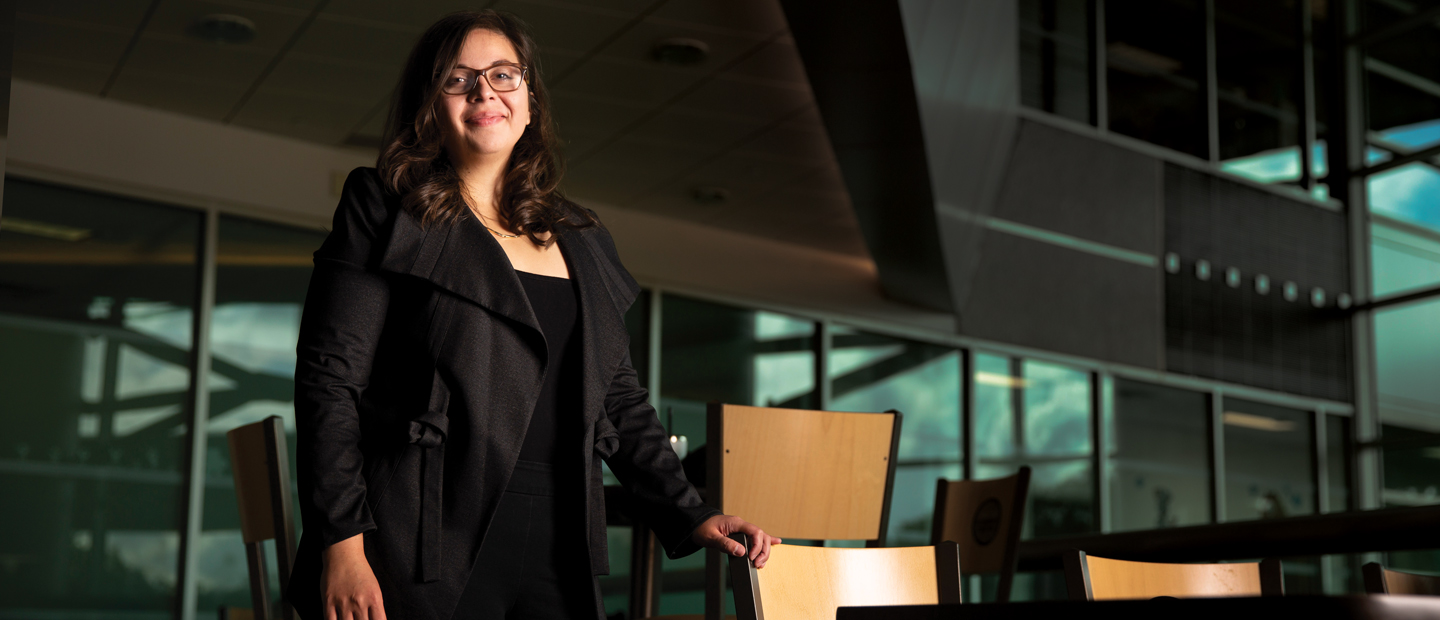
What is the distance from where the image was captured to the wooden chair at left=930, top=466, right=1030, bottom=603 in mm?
2607

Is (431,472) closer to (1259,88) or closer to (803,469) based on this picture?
(803,469)

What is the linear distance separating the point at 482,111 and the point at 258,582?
55.0 inches

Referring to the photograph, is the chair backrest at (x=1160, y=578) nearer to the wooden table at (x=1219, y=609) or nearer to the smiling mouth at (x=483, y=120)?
the wooden table at (x=1219, y=609)

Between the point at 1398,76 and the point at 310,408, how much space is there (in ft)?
30.2

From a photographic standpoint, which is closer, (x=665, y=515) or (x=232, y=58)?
(x=665, y=515)

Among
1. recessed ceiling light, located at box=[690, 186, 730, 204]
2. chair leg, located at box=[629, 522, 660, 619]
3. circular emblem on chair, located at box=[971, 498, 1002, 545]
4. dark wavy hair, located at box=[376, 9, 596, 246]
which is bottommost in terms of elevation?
chair leg, located at box=[629, 522, 660, 619]

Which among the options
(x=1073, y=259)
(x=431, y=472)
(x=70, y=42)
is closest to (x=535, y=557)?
(x=431, y=472)

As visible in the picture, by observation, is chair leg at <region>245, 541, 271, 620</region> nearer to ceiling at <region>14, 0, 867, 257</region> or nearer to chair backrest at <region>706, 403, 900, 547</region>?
chair backrest at <region>706, 403, 900, 547</region>

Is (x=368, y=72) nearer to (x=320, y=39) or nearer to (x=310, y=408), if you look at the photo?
(x=320, y=39)

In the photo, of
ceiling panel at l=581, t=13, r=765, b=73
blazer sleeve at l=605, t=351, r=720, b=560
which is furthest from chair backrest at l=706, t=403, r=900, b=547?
ceiling panel at l=581, t=13, r=765, b=73

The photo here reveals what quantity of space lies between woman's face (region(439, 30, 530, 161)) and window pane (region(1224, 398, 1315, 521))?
727 centimetres

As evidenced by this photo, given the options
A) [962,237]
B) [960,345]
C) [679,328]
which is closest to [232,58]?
[679,328]

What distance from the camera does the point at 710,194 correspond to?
5.98m

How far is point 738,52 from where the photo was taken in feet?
14.0
